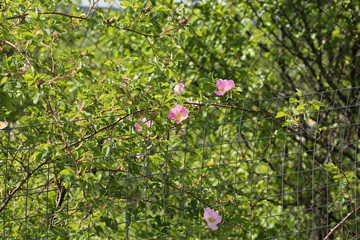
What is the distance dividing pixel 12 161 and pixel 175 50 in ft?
2.08

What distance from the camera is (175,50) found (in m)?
1.94

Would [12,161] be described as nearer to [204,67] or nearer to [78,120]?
[78,120]

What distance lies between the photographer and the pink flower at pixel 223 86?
181 cm

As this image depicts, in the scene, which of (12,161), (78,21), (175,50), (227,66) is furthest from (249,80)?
(12,161)

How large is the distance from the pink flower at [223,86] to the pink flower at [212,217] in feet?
1.20

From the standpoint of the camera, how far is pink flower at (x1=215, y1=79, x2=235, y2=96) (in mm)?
1812

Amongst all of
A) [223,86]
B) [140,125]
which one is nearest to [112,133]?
[140,125]

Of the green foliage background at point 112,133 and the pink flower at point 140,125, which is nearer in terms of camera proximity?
the green foliage background at point 112,133

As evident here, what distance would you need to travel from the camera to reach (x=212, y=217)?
1.81m

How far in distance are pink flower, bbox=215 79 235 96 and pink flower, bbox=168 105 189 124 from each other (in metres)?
0.16

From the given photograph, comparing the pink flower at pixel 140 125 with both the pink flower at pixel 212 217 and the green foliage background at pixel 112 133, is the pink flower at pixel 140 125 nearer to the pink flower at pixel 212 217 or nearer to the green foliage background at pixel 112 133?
the green foliage background at pixel 112 133

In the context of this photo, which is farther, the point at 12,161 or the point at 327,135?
the point at 327,135

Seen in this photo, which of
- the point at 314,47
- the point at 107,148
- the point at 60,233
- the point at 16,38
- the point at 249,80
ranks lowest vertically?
the point at 60,233

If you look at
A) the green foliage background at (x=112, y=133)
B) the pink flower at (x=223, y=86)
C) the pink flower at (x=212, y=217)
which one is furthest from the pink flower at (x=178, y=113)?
the pink flower at (x=212, y=217)
